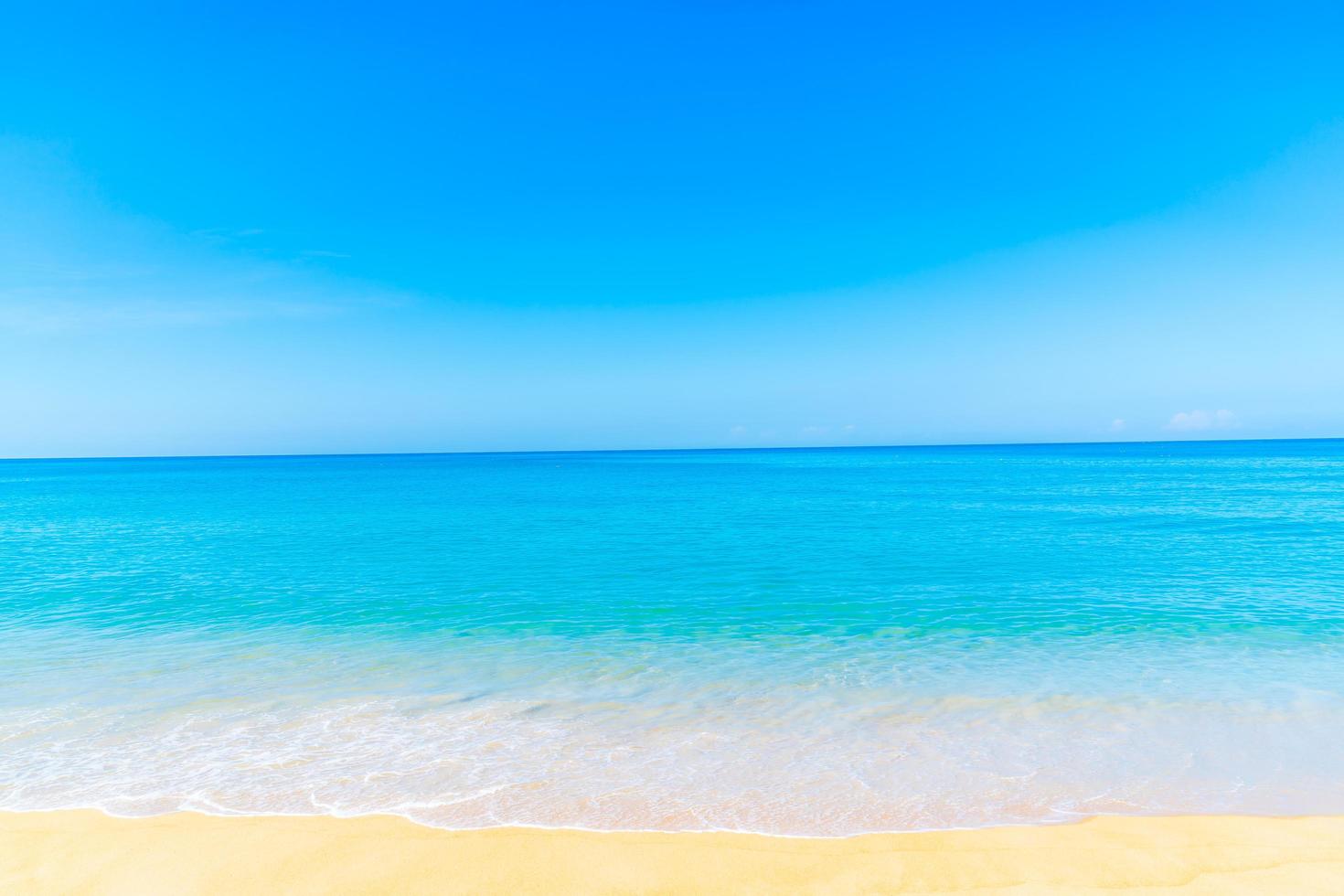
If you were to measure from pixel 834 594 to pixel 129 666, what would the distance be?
571 inches

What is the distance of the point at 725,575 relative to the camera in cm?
2012

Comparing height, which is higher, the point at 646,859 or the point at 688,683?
the point at 646,859

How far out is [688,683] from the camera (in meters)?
10.6

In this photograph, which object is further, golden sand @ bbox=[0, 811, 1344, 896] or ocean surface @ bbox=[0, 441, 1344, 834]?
ocean surface @ bbox=[0, 441, 1344, 834]

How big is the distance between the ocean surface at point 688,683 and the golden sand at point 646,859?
1.12 ft

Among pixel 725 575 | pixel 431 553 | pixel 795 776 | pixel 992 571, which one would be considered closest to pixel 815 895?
pixel 795 776

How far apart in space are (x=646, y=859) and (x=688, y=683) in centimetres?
480

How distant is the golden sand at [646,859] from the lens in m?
5.47

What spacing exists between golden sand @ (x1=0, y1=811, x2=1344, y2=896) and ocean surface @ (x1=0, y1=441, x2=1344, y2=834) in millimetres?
341

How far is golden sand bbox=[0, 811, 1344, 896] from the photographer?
547 cm

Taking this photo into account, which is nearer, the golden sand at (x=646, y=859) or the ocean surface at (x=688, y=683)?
the golden sand at (x=646, y=859)

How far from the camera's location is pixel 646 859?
19.1 ft

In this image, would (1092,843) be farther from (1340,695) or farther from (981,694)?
(1340,695)

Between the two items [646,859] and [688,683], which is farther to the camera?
[688,683]
